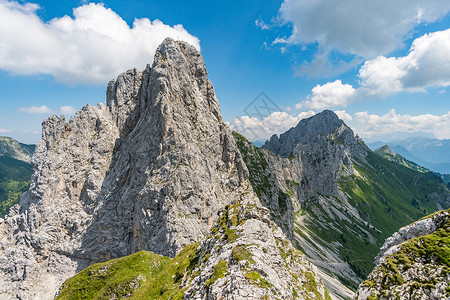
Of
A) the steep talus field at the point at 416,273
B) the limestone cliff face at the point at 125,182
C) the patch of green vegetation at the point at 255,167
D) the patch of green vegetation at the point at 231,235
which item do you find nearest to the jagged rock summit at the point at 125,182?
the limestone cliff face at the point at 125,182

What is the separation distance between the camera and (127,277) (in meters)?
43.9

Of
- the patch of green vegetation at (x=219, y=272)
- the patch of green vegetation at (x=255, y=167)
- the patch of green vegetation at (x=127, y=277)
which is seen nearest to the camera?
the patch of green vegetation at (x=219, y=272)

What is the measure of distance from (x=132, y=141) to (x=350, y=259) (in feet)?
660

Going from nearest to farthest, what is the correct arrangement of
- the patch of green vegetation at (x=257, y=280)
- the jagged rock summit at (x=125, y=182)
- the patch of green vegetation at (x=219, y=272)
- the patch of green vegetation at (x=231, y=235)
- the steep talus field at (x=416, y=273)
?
1. the steep talus field at (x=416, y=273)
2. the patch of green vegetation at (x=257, y=280)
3. the patch of green vegetation at (x=219, y=272)
4. the patch of green vegetation at (x=231, y=235)
5. the jagged rock summit at (x=125, y=182)

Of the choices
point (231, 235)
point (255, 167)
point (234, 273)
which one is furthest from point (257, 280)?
point (255, 167)

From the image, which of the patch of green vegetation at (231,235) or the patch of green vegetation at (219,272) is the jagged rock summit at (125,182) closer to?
the patch of green vegetation at (231,235)

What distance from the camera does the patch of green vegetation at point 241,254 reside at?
67.7ft

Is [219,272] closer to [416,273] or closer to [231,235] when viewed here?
[231,235]

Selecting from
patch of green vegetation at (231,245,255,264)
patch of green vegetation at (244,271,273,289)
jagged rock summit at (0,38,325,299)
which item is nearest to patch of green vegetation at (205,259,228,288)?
patch of green vegetation at (231,245,255,264)

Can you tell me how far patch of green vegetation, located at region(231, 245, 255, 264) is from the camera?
2062cm

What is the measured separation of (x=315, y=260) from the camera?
535 ft

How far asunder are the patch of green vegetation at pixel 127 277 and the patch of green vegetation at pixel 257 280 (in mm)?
19488

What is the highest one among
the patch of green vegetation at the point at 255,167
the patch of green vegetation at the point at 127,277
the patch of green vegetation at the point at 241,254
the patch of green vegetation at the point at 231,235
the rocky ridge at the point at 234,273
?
the patch of green vegetation at the point at 255,167

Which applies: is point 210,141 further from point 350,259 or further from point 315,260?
point 350,259
